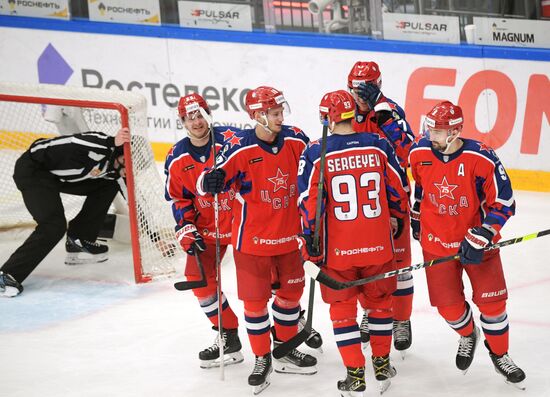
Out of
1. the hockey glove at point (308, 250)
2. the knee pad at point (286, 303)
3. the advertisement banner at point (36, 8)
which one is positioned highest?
the advertisement banner at point (36, 8)

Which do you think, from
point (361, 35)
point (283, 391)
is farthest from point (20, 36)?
point (283, 391)

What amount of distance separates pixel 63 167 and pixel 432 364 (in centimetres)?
265

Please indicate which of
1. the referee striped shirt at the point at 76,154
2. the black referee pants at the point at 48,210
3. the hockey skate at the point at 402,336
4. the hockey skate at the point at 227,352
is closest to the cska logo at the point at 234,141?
the hockey skate at the point at 227,352

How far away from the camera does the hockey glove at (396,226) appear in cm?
374

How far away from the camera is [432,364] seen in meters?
4.04

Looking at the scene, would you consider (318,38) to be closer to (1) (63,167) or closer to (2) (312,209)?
(1) (63,167)

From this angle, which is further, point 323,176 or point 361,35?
point 361,35

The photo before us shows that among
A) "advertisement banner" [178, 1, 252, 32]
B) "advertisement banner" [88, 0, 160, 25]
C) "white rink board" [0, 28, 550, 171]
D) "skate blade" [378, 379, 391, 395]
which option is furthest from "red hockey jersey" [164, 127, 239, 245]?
"advertisement banner" [88, 0, 160, 25]

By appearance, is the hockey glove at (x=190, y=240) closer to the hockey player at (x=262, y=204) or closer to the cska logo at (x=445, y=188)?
the hockey player at (x=262, y=204)

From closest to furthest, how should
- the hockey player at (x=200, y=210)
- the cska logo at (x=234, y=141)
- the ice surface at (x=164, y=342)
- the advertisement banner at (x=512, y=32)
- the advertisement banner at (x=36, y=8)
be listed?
the cska logo at (x=234, y=141)
the ice surface at (x=164, y=342)
the hockey player at (x=200, y=210)
the advertisement banner at (x=512, y=32)
the advertisement banner at (x=36, y=8)

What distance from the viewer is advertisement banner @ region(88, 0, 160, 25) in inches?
300

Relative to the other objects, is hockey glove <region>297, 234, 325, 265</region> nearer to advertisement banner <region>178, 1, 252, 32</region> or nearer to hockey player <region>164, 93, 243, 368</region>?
hockey player <region>164, 93, 243, 368</region>

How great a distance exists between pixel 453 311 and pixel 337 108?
3.18 feet

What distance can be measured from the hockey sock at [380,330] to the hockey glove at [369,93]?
95 centimetres
